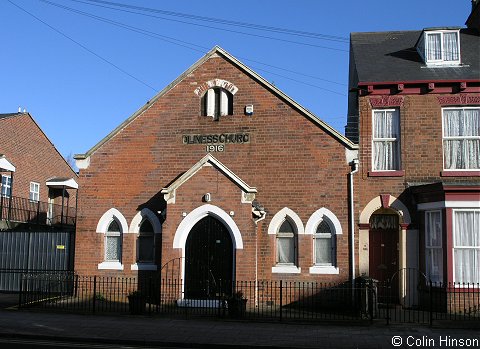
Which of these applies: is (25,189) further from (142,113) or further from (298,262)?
(298,262)

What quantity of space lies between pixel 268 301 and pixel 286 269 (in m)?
1.23

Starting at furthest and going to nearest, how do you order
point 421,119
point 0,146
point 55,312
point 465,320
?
1. point 0,146
2. point 421,119
3. point 55,312
4. point 465,320

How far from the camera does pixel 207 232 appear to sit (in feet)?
58.1

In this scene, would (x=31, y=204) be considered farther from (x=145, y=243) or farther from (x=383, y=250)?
(x=383, y=250)

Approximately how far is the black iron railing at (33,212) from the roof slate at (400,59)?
18.8 meters

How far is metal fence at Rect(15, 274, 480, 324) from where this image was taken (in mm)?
15352

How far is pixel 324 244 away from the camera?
1809 centimetres

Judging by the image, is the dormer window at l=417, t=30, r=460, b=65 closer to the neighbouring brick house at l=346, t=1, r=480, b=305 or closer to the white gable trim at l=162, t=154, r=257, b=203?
the neighbouring brick house at l=346, t=1, r=480, b=305

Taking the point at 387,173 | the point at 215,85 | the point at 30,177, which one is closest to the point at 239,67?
the point at 215,85

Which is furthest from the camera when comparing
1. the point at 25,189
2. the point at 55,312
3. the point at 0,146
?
the point at 25,189

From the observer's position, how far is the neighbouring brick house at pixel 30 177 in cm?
2973

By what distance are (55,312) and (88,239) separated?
153 inches

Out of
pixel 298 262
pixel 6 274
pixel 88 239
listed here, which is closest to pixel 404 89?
pixel 298 262

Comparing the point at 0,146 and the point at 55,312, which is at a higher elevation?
the point at 0,146
